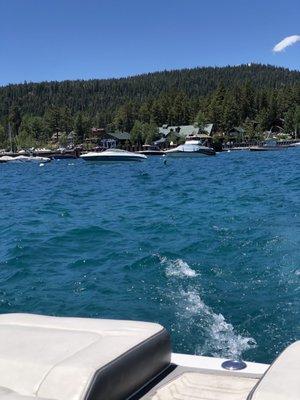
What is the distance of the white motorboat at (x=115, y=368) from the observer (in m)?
2.97

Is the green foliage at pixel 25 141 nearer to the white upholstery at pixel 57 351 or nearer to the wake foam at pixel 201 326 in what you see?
the wake foam at pixel 201 326

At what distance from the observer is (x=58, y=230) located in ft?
51.2

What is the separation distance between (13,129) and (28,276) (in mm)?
187173

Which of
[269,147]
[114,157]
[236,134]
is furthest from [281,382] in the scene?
[236,134]

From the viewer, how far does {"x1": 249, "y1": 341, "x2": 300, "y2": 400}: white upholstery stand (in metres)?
2.70

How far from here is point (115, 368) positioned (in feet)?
10.7

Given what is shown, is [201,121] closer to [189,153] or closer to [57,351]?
[189,153]

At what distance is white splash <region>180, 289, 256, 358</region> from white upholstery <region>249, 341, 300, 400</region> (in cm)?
359

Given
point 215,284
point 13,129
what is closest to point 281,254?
point 215,284

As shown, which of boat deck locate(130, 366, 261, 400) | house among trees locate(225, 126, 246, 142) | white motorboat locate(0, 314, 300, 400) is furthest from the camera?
house among trees locate(225, 126, 246, 142)

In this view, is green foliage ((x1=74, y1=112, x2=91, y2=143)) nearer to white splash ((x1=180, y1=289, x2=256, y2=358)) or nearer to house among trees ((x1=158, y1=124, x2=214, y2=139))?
house among trees ((x1=158, y1=124, x2=214, y2=139))

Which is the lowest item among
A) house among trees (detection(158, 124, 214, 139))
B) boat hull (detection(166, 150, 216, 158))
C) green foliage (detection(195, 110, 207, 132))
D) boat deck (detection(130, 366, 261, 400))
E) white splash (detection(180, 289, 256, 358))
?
white splash (detection(180, 289, 256, 358))

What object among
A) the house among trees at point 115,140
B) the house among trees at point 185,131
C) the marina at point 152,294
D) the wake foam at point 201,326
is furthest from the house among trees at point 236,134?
the wake foam at point 201,326

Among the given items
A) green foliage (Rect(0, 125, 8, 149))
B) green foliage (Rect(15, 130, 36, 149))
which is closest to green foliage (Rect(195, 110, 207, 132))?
green foliage (Rect(15, 130, 36, 149))
